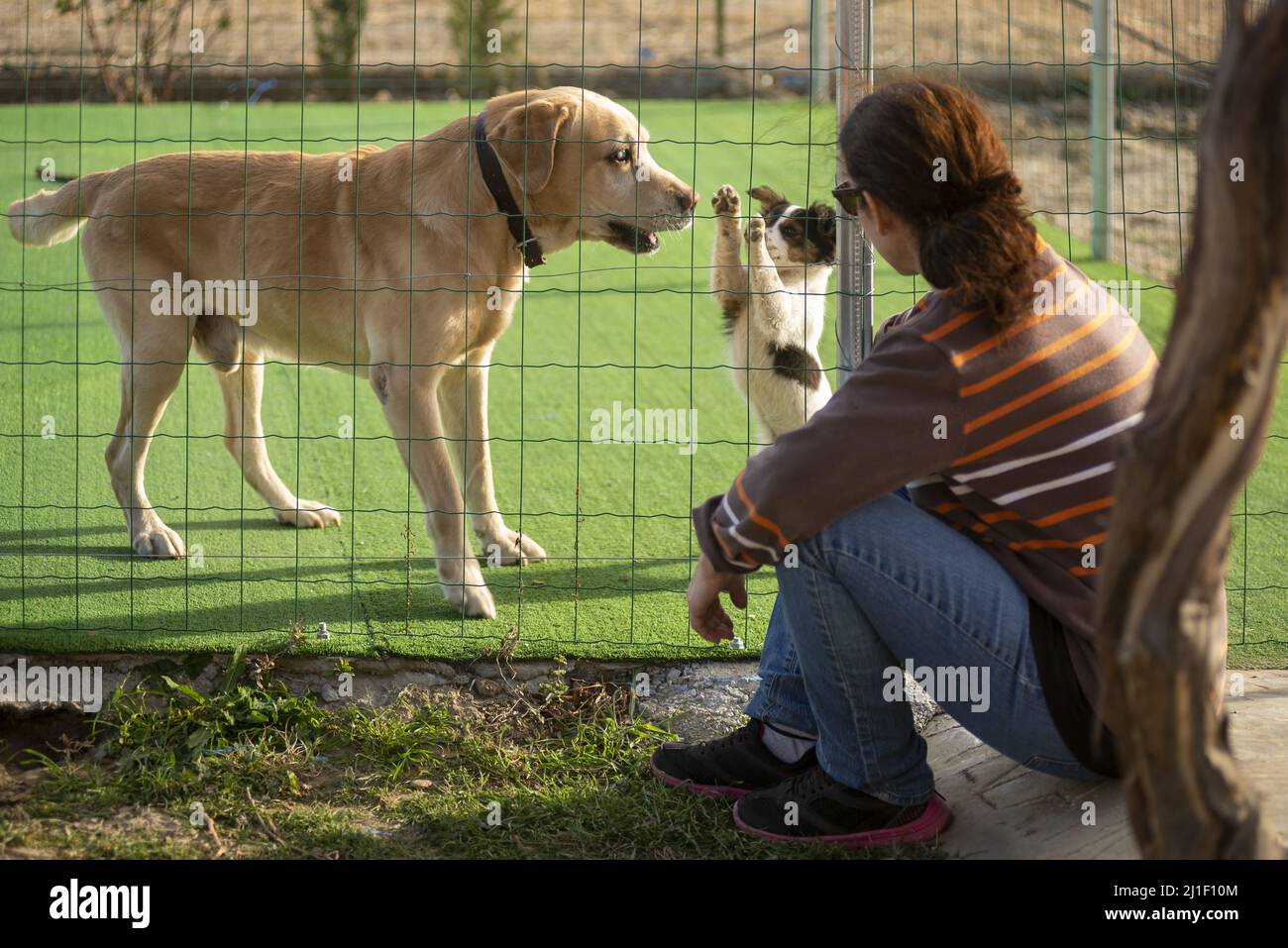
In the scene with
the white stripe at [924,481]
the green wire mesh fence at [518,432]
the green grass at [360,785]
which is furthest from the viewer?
the green wire mesh fence at [518,432]

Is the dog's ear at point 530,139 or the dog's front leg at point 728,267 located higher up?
the dog's ear at point 530,139

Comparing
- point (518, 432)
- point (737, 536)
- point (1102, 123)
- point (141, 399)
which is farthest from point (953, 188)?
point (1102, 123)

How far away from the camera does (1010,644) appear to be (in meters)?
2.27

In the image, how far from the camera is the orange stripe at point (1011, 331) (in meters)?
2.12

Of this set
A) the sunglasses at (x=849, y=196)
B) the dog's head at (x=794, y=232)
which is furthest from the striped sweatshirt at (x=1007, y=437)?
the dog's head at (x=794, y=232)

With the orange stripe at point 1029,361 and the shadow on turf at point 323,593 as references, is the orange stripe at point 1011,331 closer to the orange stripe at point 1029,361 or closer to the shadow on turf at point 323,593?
the orange stripe at point 1029,361

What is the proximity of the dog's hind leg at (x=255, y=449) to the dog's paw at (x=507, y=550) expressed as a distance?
0.64m

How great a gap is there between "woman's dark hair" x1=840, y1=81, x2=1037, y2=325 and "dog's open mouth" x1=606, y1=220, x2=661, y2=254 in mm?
1751

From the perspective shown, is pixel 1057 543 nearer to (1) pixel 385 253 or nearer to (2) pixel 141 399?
(1) pixel 385 253

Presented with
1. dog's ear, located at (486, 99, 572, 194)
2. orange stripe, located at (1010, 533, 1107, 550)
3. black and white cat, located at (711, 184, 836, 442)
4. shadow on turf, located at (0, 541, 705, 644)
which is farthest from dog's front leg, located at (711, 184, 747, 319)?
orange stripe, located at (1010, 533, 1107, 550)

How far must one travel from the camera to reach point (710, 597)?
2.48m

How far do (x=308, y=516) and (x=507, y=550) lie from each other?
2.52 feet

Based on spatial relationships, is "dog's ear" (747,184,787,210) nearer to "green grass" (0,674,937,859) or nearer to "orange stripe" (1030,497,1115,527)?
"green grass" (0,674,937,859)
